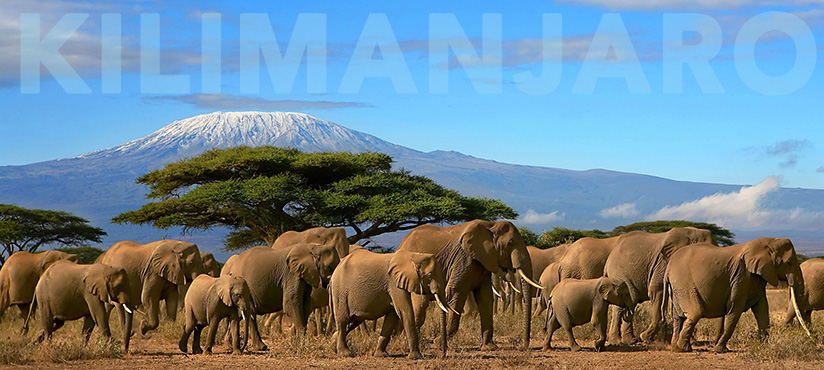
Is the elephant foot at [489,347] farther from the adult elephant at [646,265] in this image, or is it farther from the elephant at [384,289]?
the adult elephant at [646,265]

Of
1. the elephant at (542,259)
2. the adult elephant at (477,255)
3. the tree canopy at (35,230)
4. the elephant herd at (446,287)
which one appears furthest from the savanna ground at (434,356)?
the tree canopy at (35,230)

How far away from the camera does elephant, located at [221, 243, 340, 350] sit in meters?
16.2

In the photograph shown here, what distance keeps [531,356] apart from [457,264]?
1.95 metres

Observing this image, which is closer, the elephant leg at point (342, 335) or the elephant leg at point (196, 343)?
the elephant leg at point (342, 335)

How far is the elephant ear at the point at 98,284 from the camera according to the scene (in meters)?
15.9

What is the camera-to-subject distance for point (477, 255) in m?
15.8

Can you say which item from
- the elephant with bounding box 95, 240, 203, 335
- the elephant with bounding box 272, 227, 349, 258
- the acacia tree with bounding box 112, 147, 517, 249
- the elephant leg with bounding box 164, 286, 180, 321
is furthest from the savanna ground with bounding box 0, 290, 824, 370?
the acacia tree with bounding box 112, 147, 517, 249

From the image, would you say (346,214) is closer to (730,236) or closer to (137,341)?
(137,341)

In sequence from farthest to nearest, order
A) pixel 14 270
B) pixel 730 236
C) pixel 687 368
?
pixel 730 236
pixel 14 270
pixel 687 368

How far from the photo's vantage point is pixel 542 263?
24031 millimetres

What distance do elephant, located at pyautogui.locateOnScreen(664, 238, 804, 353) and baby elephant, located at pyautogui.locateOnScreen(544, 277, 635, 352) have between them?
93 centimetres

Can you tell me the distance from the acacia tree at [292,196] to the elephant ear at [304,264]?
883 inches

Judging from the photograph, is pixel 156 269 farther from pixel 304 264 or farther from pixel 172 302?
pixel 304 264

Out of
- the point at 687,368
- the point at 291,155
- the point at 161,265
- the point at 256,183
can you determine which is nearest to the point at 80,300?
the point at 161,265
